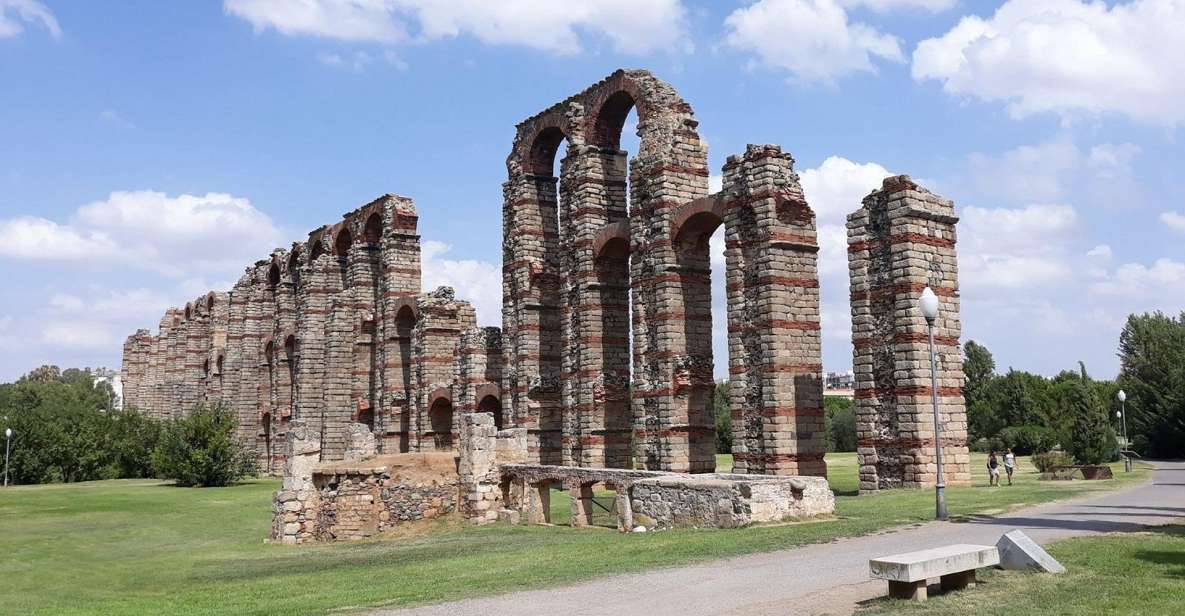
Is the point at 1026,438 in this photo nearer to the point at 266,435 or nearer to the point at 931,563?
the point at 266,435

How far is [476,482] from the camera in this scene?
20.7 metres

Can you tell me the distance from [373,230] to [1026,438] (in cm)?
3473

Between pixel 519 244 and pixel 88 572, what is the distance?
1881 cm

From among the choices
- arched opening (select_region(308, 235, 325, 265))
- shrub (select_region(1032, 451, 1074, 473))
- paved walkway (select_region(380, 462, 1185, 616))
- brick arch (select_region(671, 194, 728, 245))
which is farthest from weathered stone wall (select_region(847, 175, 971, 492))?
arched opening (select_region(308, 235, 325, 265))

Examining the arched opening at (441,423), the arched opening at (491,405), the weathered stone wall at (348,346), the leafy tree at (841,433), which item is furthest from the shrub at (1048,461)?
the leafy tree at (841,433)

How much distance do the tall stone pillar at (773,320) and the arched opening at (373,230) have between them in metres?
23.6

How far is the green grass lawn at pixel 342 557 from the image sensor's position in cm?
1118

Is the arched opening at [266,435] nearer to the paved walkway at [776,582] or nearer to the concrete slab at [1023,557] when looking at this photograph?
the paved walkway at [776,582]

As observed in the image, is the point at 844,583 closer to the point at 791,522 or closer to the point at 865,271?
the point at 791,522

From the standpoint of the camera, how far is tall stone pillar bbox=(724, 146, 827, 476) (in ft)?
72.6

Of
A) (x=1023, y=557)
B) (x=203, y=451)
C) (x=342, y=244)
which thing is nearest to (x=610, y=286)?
(x=203, y=451)

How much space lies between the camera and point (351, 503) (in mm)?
19906

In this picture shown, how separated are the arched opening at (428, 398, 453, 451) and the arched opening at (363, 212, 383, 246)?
32.5ft

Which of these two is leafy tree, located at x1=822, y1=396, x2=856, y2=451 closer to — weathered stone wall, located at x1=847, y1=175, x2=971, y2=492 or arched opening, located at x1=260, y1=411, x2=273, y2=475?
arched opening, located at x1=260, y1=411, x2=273, y2=475
